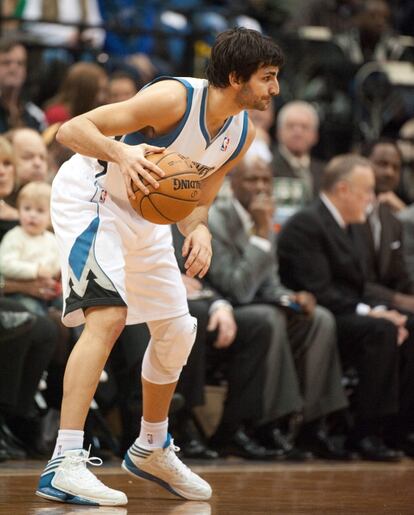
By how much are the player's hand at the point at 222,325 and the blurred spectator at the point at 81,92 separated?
1696 mm

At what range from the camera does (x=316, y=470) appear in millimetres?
5629

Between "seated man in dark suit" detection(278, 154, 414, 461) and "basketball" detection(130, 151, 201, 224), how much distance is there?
9.73 ft

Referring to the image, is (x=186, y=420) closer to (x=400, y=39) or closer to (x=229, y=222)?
(x=229, y=222)

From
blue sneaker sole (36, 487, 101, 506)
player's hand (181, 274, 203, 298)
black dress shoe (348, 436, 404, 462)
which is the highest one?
player's hand (181, 274, 203, 298)

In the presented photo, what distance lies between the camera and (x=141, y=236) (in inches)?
160

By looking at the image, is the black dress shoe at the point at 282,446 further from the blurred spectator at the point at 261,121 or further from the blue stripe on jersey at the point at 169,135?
the blue stripe on jersey at the point at 169,135

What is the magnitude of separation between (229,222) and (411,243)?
1742 millimetres

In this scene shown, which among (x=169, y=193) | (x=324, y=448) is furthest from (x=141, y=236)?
(x=324, y=448)

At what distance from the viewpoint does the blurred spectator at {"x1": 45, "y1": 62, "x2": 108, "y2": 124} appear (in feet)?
22.8

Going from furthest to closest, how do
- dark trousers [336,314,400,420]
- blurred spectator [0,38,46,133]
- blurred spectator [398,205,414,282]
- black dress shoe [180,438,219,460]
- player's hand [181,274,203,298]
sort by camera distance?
blurred spectator [398,205,414,282] < blurred spectator [0,38,46,133] < dark trousers [336,314,400,420] < player's hand [181,274,203,298] < black dress shoe [180,438,219,460]

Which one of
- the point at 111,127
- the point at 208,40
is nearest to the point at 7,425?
the point at 111,127

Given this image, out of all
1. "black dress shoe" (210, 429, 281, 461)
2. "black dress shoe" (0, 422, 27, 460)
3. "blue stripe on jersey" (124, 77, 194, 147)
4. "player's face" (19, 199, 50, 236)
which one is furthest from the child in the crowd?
"blue stripe on jersey" (124, 77, 194, 147)

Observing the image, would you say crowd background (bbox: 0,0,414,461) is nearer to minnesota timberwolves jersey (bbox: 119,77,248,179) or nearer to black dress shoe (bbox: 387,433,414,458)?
black dress shoe (bbox: 387,433,414,458)

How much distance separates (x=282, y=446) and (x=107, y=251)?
105 inches
